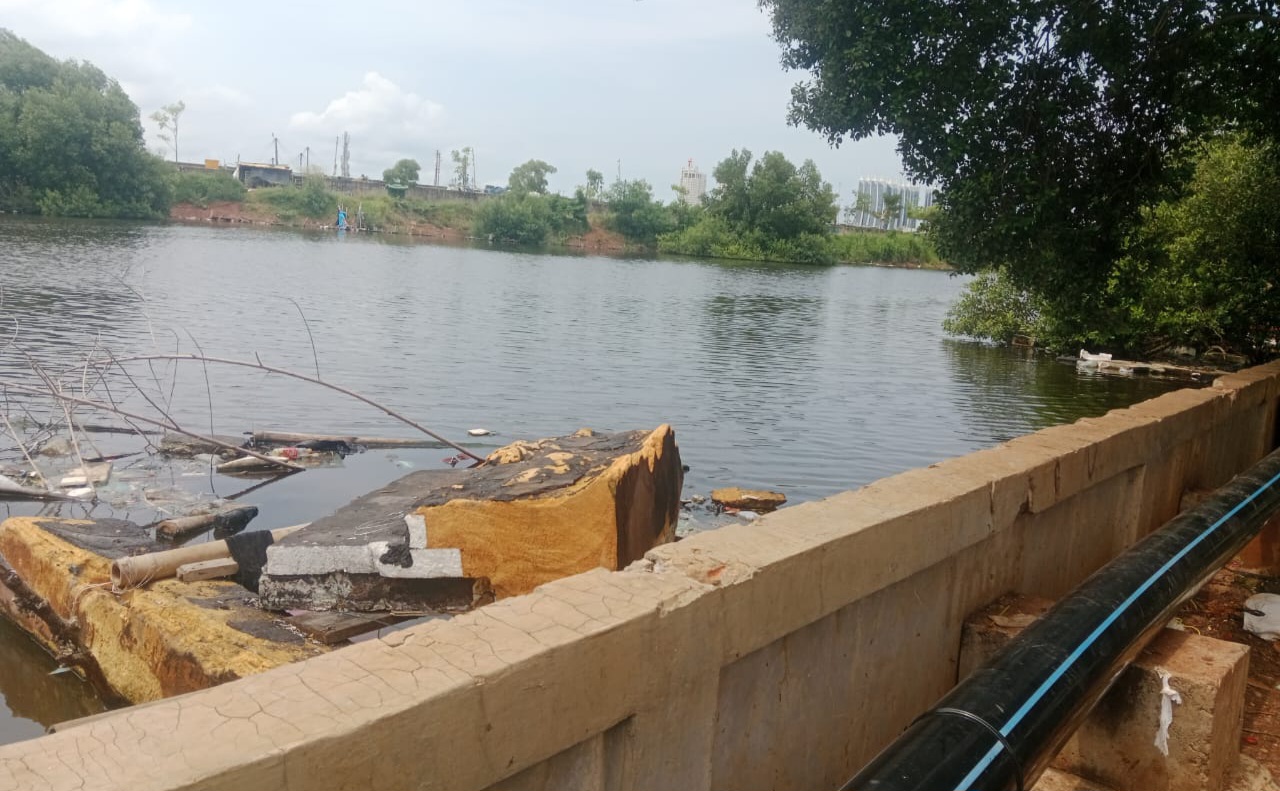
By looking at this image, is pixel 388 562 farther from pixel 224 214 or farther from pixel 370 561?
pixel 224 214

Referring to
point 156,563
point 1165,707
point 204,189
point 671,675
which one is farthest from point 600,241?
point 671,675

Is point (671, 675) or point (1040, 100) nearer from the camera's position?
point (671, 675)

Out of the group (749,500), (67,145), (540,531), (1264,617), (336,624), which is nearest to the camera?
(1264,617)

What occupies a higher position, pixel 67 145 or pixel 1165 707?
pixel 67 145

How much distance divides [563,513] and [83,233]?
51769 mm

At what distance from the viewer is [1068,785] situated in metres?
4.04

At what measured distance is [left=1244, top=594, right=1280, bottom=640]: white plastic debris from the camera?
5605 millimetres

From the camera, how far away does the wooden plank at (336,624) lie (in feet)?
22.0

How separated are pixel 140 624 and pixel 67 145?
68.6 metres

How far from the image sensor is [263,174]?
102375 mm

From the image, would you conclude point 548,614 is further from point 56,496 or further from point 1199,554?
point 56,496

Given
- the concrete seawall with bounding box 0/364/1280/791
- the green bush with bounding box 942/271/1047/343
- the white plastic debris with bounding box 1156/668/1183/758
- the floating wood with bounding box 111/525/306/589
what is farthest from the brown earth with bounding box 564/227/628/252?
the white plastic debris with bounding box 1156/668/1183/758

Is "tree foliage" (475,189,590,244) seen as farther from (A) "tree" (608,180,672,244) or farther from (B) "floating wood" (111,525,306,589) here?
(B) "floating wood" (111,525,306,589)

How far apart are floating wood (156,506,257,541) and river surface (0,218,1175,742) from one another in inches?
9.5
